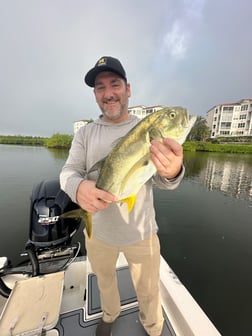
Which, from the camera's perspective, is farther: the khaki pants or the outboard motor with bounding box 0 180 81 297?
the outboard motor with bounding box 0 180 81 297

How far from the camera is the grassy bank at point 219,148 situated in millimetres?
34969

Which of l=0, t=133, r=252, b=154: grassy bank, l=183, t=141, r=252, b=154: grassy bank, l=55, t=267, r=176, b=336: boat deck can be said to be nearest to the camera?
l=55, t=267, r=176, b=336: boat deck

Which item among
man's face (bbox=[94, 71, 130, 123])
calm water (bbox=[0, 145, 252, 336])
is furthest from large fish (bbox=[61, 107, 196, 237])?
calm water (bbox=[0, 145, 252, 336])

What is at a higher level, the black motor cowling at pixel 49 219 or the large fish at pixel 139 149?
the large fish at pixel 139 149

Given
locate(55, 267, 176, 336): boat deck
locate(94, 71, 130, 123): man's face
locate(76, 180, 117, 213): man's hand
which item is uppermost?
locate(94, 71, 130, 123): man's face

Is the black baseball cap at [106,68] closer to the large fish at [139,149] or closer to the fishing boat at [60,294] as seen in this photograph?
the large fish at [139,149]

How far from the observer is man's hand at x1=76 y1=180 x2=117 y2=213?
1.26 m

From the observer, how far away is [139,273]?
1.65 m

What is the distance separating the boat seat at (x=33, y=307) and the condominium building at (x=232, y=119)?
58.9 metres

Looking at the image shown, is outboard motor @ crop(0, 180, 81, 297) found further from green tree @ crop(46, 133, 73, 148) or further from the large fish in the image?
green tree @ crop(46, 133, 73, 148)

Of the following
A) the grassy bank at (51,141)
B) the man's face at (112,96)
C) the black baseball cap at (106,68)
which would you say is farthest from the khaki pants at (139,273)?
the grassy bank at (51,141)

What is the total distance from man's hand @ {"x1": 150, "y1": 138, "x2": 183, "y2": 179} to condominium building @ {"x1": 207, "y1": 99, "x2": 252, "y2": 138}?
58478mm

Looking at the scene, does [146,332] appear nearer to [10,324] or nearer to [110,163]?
[10,324]

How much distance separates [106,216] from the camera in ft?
5.27
